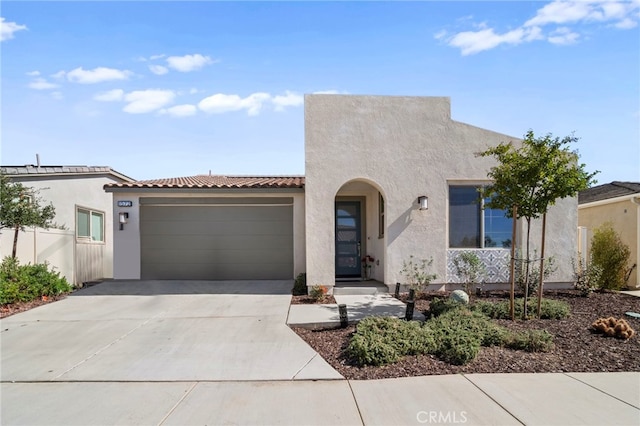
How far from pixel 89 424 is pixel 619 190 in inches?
620

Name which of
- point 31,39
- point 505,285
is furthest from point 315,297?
point 31,39

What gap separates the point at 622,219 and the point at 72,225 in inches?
659

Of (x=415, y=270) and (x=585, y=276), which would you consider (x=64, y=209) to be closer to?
(x=415, y=270)

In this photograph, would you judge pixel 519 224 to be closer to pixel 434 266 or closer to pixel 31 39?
pixel 434 266

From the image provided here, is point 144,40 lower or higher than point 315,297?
higher

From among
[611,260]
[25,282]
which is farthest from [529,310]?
[25,282]

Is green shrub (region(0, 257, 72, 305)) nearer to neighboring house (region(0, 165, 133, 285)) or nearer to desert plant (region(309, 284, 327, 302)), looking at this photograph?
neighboring house (region(0, 165, 133, 285))

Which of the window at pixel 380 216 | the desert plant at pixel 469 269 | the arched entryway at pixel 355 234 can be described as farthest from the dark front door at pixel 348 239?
the desert plant at pixel 469 269

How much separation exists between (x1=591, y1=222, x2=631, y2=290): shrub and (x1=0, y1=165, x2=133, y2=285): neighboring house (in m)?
14.3

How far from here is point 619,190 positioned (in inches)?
563

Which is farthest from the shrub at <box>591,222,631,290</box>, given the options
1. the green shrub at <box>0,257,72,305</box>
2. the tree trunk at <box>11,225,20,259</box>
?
the tree trunk at <box>11,225,20,259</box>

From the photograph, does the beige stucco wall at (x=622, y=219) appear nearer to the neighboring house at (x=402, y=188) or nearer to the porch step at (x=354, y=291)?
the neighboring house at (x=402, y=188)

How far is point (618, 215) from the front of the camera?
13.4m

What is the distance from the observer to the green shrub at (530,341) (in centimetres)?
624
